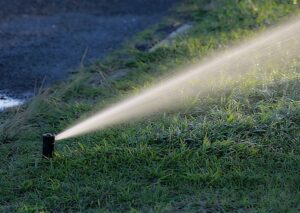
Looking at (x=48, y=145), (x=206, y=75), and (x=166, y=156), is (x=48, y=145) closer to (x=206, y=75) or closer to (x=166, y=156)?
(x=166, y=156)

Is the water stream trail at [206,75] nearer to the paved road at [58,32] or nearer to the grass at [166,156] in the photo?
the grass at [166,156]

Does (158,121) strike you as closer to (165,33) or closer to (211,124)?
(211,124)

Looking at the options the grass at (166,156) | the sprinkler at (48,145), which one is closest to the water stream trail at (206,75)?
the grass at (166,156)

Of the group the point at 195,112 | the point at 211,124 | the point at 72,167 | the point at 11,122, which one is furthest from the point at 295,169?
the point at 11,122

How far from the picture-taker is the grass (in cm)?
388

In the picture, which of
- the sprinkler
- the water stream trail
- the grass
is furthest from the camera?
the water stream trail

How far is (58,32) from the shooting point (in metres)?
8.60

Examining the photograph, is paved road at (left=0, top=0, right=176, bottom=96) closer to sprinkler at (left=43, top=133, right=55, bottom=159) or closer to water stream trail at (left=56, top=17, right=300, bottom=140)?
water stream trail at (left=56, top=17, right=300, bottom=140)

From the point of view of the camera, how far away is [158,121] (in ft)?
16.0

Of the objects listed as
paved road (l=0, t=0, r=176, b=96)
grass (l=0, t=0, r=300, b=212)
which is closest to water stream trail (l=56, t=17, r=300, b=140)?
grass (l=0, t=0, r=300, b=212)

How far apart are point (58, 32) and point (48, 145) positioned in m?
4.52

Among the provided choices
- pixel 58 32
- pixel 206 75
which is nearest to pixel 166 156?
pixel 206 75

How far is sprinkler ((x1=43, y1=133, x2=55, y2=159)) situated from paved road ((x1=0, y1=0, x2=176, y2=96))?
6.43ft

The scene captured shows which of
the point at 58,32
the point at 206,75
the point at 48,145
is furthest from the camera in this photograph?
the point at 58,32
